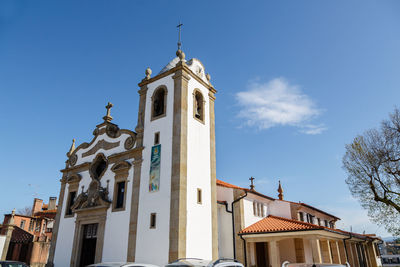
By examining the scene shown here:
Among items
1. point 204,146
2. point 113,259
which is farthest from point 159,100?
point 113,259

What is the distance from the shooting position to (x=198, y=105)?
21.5 metres

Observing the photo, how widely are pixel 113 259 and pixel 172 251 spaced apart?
4745mm

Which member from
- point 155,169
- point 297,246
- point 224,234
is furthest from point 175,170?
point 297,246

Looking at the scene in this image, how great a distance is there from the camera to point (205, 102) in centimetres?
2164

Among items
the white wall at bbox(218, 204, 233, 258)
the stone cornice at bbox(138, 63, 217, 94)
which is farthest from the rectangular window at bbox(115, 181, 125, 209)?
the stone cornice at bbox(138, 63, 217, 94)

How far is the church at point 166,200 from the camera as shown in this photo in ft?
55.5

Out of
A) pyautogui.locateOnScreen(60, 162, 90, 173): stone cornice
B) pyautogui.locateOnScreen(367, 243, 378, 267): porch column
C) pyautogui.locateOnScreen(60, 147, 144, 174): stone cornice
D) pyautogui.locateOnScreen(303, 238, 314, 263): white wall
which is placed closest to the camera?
pyautogui.locateOnScreen(60, 147, 144, 174): stone cornice

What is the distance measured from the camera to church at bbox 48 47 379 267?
16.9 meters

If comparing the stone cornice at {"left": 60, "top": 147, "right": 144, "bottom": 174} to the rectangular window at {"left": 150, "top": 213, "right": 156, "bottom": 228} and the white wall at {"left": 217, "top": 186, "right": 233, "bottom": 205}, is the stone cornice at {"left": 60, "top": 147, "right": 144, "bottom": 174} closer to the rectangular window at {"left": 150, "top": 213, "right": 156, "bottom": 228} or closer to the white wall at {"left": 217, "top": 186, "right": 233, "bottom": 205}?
the rectangular window at {"left": 150, "top": 213, "right": 156, "bottom": 228}

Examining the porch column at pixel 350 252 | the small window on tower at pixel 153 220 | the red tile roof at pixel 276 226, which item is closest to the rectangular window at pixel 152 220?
the small window on tower at pixel 153 220

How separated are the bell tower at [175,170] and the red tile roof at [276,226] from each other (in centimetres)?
334

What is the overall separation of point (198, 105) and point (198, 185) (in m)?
6.17

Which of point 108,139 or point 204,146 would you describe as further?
point 108,139

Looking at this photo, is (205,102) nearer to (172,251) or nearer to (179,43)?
(179,43)
